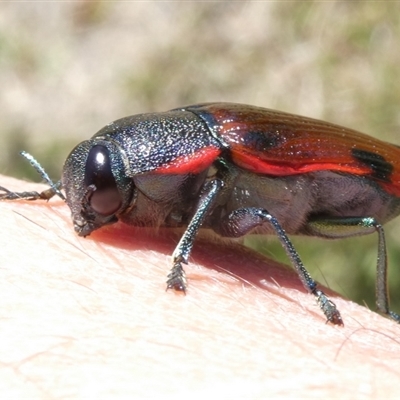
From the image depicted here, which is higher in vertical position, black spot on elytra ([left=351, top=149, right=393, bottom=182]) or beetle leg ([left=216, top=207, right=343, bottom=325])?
black spot on elytra ([left=351, top=149, right=393, bottom=182])

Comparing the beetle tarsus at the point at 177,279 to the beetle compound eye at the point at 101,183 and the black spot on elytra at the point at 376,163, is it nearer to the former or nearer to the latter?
the beetle compound eye at the point at 101,183

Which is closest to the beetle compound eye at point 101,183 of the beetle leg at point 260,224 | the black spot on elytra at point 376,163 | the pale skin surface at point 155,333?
the pale skin surface at point 155,333

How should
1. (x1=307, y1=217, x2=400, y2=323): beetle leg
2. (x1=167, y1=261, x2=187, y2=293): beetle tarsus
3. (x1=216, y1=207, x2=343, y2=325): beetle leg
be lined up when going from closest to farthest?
(x1=167, y1=261, x2=187, y2=293): beetle tarsus, (x1=216, y1=207, x2=343, y2=325): beetle leg, (x1=307, y1=217, x2=400, y2=323): beetle leg

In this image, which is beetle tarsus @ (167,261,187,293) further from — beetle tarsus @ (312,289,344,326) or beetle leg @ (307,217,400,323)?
beetle leg @ (307,217,400,323)

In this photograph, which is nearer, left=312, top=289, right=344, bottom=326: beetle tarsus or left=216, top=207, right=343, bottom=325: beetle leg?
left=312, top=289, right=344, bottom=326: beetle tarsus

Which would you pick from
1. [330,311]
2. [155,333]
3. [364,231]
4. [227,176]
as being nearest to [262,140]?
[227,176]

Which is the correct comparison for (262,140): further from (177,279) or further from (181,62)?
(181,62)

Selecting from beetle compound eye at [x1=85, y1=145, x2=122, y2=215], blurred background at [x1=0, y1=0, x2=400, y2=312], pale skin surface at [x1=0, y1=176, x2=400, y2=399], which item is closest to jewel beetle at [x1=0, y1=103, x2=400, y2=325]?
beetle compound eye at [x1=85, y1=145, x2=122, y2=215]

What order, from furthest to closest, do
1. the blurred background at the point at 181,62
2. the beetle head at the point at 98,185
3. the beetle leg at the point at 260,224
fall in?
1. the blurred background at the point at 181,62
2. the beetle head at the point at 98,185
3. the beetle leg at the point at 260,224

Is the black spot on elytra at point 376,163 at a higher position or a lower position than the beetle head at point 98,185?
higher
